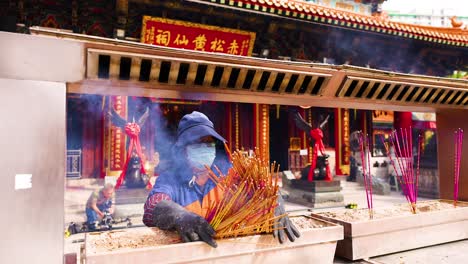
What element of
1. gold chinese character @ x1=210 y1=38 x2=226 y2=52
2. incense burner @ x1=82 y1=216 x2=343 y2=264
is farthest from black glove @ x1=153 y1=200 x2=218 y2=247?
gold chinese character @ x1=210 y1=38 x2=226 y2=52

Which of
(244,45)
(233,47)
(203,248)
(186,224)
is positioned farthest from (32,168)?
(244,45)

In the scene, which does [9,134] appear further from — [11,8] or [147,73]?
[11,8]

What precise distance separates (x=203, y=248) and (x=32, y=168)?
3.26 ft

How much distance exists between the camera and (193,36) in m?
7.47

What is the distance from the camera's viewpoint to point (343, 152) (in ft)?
40.9

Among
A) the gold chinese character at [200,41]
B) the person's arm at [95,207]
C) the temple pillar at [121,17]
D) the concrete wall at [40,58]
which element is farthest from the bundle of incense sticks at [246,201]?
the gold chinese character at [200,41]

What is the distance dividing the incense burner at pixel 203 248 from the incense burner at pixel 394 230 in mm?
295

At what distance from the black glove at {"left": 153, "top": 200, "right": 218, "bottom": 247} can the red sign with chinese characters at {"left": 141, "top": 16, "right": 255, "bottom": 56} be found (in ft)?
19.5

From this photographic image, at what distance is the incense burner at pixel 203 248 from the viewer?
1632 millimetres

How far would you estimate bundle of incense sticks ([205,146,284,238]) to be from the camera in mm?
1939

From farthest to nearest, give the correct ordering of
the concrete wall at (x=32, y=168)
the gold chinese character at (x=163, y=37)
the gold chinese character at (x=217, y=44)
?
the gold chinese character at (x=217, y=44), the gold chinese character at (x=163, y=37), the concrete wall at (x=32, y=168)

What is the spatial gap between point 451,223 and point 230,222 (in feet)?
6.99

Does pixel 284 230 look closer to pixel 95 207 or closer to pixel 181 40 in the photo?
pixel 95 207

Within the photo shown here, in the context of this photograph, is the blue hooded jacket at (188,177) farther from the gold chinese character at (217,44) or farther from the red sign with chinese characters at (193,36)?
the gold chinese character at (217,44)
